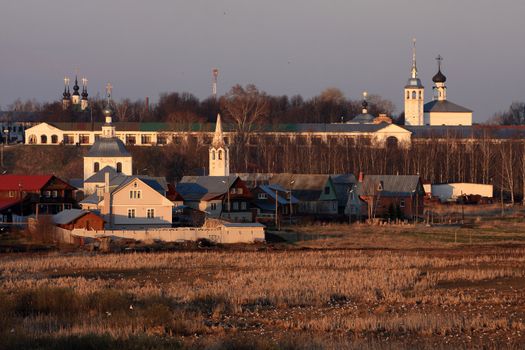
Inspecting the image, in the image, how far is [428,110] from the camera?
372ft

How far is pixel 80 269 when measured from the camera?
34969 millimetres

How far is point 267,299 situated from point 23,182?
30384 mm

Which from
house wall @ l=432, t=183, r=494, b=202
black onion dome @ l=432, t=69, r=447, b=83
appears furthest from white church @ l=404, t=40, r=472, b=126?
house wall @ l=432, t=183, r=494, b=202

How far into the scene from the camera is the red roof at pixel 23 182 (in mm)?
54406

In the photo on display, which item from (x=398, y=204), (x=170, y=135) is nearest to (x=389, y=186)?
(x=398, y=204)

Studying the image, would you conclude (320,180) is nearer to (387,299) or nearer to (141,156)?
(141,156)

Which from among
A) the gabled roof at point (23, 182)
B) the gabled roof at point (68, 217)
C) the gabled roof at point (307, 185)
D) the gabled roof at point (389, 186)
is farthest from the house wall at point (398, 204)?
the gabled roof at point (68, 217)

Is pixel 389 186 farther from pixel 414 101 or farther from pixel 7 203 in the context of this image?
pixel 414 101

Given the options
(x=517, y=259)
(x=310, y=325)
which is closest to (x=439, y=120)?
(x=517, y=259)

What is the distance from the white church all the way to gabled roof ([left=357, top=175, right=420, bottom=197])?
153 ft

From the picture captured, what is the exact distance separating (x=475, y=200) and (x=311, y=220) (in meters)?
18.3

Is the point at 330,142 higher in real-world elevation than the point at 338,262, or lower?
higher

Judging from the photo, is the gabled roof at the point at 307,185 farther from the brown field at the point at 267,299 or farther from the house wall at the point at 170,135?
the house wall at the point at 170,135

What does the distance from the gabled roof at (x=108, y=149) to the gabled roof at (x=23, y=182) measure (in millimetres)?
14735
